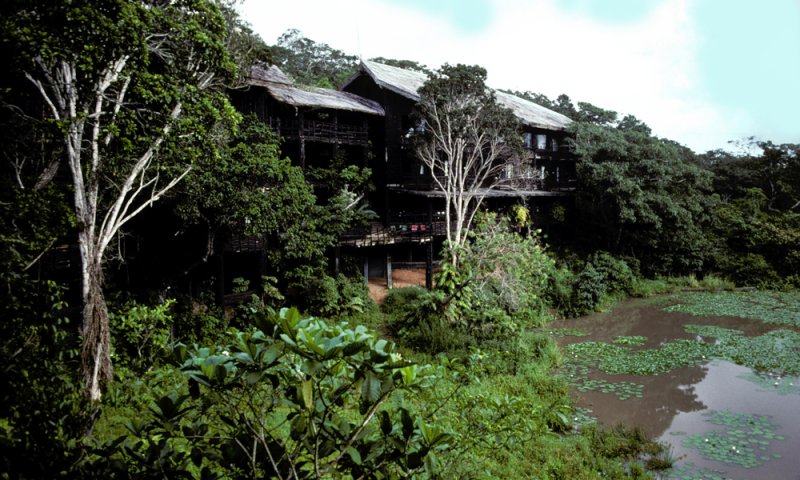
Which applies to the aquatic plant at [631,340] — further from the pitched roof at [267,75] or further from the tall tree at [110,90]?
the pitched roof at [267,75]

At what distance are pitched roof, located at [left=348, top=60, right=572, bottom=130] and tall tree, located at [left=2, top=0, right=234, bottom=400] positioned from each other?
11515mm

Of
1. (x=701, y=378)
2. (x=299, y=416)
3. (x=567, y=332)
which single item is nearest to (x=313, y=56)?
(x=567, y=332)

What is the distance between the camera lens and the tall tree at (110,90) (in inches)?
316

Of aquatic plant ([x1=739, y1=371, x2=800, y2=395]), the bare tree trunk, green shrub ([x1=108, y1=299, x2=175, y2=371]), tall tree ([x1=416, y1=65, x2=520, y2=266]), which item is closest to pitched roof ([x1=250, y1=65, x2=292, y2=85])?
tall tree ([x1=416, y1=65, x2=520, y2=266])

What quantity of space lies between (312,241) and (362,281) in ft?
15.0

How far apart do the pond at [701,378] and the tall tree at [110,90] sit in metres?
11.2

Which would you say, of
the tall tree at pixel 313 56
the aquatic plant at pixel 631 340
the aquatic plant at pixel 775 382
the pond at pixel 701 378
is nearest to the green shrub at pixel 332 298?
the pond at pixel 701 378

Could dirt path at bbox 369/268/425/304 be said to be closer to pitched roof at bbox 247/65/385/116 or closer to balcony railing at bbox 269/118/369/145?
balcony railing at bbox 269/118/369/145

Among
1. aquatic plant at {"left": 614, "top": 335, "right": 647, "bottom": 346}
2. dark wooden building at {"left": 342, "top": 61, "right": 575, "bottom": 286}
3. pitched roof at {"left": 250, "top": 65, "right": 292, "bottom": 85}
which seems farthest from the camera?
dark wooden building at {"left": 342, "top": 61, "right": 575, "bottom": 286}

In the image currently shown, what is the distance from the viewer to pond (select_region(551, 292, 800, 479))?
10.2 metres

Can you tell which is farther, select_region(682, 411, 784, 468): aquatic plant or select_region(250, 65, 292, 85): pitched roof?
select_region(250, 65, 292, 85): pitched roof

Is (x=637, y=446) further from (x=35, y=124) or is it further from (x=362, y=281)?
(x=35, y=124)

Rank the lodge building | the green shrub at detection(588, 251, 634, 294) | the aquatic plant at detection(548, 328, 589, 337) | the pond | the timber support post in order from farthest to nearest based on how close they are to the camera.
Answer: the green shrub at detection(588, 251, 634, 294)
the timber support post
the lodge building
the aquatic plant at detection(548, 328, 589, 337)
the pond

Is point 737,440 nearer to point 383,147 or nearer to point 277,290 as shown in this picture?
point 277,290
